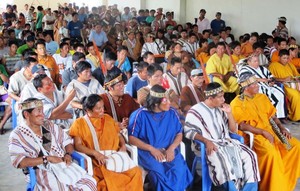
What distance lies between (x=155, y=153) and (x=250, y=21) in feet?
24.3

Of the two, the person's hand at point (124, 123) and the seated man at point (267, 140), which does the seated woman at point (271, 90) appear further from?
the person's hand at point (124, 123)

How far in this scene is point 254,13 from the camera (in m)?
10.2

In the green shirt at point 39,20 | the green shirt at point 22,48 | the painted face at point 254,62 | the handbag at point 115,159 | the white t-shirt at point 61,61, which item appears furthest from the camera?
the green shirt at point 39,20

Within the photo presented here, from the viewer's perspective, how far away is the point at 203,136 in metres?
3.71

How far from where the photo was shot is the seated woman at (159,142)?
3.51 meters

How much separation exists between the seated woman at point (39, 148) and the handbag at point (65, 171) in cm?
2

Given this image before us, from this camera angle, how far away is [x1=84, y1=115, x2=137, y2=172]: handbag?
10.9 feet

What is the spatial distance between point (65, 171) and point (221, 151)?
1213 mm

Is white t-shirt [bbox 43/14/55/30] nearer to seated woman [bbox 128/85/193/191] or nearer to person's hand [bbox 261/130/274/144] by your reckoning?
seated woman [bbox 128/85/193/191]

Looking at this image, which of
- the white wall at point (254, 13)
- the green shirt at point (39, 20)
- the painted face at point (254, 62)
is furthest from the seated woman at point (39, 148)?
the green shirt at point (39, 20)

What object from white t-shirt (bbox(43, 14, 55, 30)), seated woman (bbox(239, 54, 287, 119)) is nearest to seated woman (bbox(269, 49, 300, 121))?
seated woman (bbox(239, 54, 287, 119))

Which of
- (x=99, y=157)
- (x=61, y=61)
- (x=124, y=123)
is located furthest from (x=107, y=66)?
(x=99, y=157)

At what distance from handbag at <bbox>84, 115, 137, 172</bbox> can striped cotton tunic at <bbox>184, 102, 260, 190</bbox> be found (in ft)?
1.98

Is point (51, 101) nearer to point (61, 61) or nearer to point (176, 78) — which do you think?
point (176, 78)
